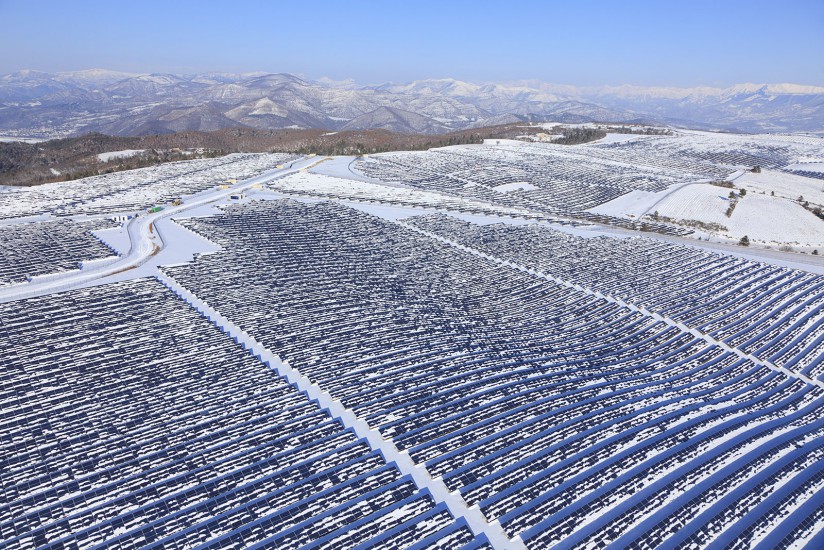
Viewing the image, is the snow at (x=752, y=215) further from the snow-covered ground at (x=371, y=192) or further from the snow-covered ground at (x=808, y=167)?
the snow-covered ground at (x=808, y=167)

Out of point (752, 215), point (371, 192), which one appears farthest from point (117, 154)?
point (752, 215)

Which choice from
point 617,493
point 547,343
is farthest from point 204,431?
point 547,343

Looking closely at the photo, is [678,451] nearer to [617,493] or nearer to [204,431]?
[617,493]

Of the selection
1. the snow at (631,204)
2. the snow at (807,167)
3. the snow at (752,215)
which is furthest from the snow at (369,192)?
the snow at (807,167)

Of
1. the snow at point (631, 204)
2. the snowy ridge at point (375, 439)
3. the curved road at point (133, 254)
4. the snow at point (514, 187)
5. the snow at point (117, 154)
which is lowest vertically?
the snowy ridge at point (375, 439)

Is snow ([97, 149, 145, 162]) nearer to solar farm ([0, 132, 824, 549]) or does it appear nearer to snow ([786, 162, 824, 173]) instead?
solar farm ([0, 132, 824, 549])

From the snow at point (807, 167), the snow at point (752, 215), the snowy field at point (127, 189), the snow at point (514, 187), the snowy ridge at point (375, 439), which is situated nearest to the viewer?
the snowy ridge at point (375, 439)

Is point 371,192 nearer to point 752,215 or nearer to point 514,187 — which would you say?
point 514,187
